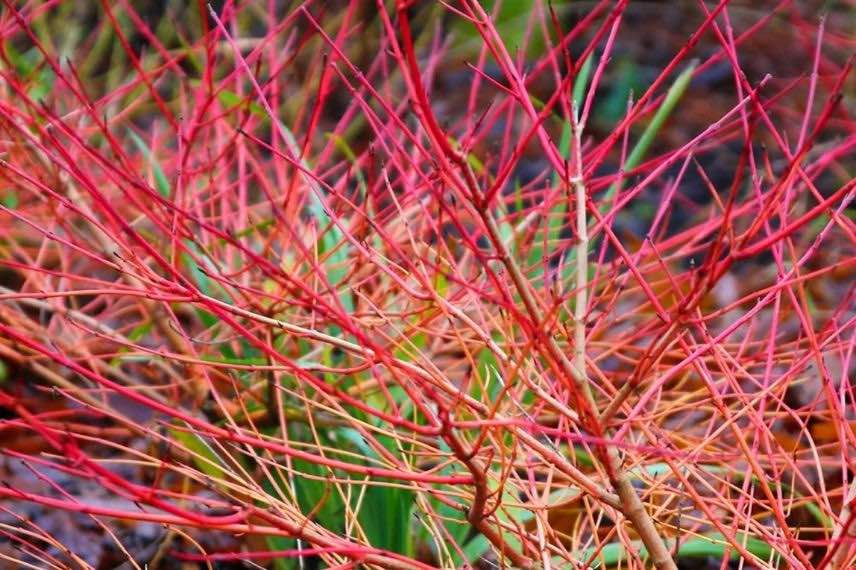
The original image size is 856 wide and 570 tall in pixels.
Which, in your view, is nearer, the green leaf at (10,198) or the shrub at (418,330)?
the shrub at (418,330)

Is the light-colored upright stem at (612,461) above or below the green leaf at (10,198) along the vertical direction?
below

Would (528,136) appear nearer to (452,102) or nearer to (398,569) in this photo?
(398,569)

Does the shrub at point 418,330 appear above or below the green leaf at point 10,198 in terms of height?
below

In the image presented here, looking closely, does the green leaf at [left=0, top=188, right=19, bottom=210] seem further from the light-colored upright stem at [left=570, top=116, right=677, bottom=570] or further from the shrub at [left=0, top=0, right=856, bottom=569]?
the light-colored upright stem at [left=570, top=116, right=677, bottom=570]

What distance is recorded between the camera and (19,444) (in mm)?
1663

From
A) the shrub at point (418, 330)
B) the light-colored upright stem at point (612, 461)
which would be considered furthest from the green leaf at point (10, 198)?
the light-colored upright stem at point (612, 461)

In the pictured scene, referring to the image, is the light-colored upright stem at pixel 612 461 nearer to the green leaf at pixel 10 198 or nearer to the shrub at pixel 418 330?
the shrub at pixel 418 330

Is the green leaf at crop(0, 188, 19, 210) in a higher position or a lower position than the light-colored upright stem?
higher

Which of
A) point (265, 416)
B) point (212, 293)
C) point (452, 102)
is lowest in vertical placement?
point (265, 416)

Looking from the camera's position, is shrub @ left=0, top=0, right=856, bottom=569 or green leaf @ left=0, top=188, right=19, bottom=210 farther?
green leaf @ left=0, top=188, right=19, bottom=210

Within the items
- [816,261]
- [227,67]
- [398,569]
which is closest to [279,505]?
[398,569]

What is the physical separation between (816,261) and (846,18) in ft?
6.12

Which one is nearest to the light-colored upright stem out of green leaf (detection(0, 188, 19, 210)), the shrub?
the shrub

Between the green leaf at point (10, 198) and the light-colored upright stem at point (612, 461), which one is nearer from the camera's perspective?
the light-colored upright stem at point (612, 461)
